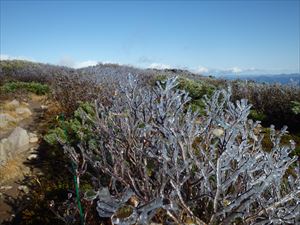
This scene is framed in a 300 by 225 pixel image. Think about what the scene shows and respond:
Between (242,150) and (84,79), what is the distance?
29.9ft

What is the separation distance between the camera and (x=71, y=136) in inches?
261

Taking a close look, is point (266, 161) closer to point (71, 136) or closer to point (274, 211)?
point (274, 211)

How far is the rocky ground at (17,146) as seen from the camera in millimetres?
5891

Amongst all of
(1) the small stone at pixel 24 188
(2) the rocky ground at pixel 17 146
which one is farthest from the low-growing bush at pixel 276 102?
(1) the small stone at pixel 24 188

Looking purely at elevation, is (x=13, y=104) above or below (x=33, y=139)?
above

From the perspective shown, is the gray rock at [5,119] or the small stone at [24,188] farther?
the gray rock at [5,119]

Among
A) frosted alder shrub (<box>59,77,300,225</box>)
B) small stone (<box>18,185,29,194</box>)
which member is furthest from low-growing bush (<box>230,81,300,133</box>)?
frosted alder shrub (<box>59,77,300,225</box>)

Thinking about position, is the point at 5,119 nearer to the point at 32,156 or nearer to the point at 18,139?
the point at 18,139

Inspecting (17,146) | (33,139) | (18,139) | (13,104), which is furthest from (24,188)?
(13,104)

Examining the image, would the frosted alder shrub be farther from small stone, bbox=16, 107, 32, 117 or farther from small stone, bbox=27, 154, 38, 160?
small stone, bbox=16, 107, 32, 117

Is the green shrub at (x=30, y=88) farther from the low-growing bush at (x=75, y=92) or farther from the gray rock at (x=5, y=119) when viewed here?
the gray rock at (x=5, y=119)

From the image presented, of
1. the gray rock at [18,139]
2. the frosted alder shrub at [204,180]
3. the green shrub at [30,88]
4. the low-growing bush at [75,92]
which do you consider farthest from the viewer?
the green shrub at [30,88]

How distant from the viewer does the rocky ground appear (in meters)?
5.89

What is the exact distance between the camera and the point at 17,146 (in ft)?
24.9
